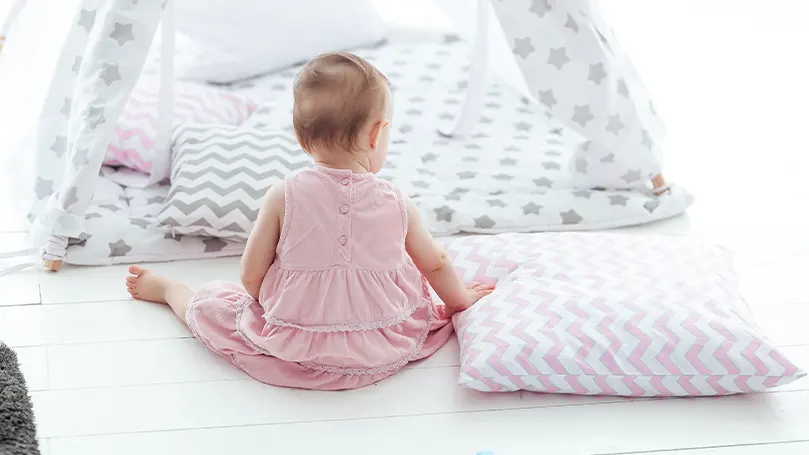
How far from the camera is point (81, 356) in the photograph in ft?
5.49

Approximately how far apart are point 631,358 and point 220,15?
5.17 feet

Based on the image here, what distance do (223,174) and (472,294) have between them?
617 millimetres

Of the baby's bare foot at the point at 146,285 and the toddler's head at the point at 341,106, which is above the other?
the toddler's head at the point at 341,106

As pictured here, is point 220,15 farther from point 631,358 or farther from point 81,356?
point 631,358

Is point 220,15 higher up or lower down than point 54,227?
higher up

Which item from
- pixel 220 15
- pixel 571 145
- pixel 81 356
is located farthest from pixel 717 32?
pixel 81 356

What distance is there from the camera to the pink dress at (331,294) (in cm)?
158

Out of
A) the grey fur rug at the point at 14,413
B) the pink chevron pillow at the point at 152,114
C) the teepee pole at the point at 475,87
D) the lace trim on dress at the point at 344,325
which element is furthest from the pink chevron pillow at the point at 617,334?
the pink chevron pillow at the point at 152,114

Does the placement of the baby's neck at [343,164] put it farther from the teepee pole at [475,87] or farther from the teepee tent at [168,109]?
the teepee pole at [475,87]

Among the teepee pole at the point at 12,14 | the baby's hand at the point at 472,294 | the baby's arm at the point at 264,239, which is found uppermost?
the teepee pole at the point at 12,14

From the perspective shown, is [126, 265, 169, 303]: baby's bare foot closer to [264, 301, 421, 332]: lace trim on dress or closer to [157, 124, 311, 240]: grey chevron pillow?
[157, 124, 311, 240]: grey chevron pillow

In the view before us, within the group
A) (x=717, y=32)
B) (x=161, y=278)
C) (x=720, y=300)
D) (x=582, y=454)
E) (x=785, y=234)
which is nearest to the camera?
(x=582, y=454)

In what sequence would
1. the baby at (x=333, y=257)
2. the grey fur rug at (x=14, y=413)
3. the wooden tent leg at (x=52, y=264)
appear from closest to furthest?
the grey fur rug at (x=14, y=413), the baby at (x=333, y=257), the wooden tent leg at (x=52, y=264)

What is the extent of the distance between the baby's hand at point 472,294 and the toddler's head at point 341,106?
334mm
